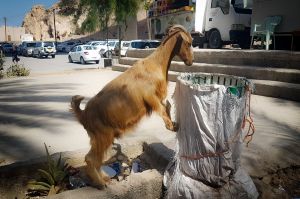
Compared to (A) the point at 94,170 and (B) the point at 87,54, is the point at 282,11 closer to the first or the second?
(A) the point at 94,170

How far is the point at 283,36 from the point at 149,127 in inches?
298

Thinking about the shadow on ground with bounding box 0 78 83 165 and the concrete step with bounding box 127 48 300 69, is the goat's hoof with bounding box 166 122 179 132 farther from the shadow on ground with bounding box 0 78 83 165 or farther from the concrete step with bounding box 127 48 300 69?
the concrete step with bounding box 127 48 300 69

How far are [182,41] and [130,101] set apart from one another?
0.80 meters

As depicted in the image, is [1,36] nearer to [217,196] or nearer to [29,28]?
[29,28]

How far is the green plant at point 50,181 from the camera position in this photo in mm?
3322

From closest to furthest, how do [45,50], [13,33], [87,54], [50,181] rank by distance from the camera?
[50,181], [87,54], [45,50], [13,33]

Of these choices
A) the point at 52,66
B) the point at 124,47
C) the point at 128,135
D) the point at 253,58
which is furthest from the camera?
the point at 124,47

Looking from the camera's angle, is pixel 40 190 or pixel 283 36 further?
pixel 283 36

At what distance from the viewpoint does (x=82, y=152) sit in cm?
392

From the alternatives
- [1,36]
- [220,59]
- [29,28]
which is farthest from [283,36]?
[1,36]

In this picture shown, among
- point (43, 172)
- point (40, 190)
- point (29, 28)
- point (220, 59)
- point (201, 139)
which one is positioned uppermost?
point (29, 28)

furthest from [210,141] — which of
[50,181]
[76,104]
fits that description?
[50,181]

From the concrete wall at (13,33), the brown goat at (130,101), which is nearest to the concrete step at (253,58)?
the brown goat at (130,101)

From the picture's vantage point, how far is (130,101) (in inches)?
116
